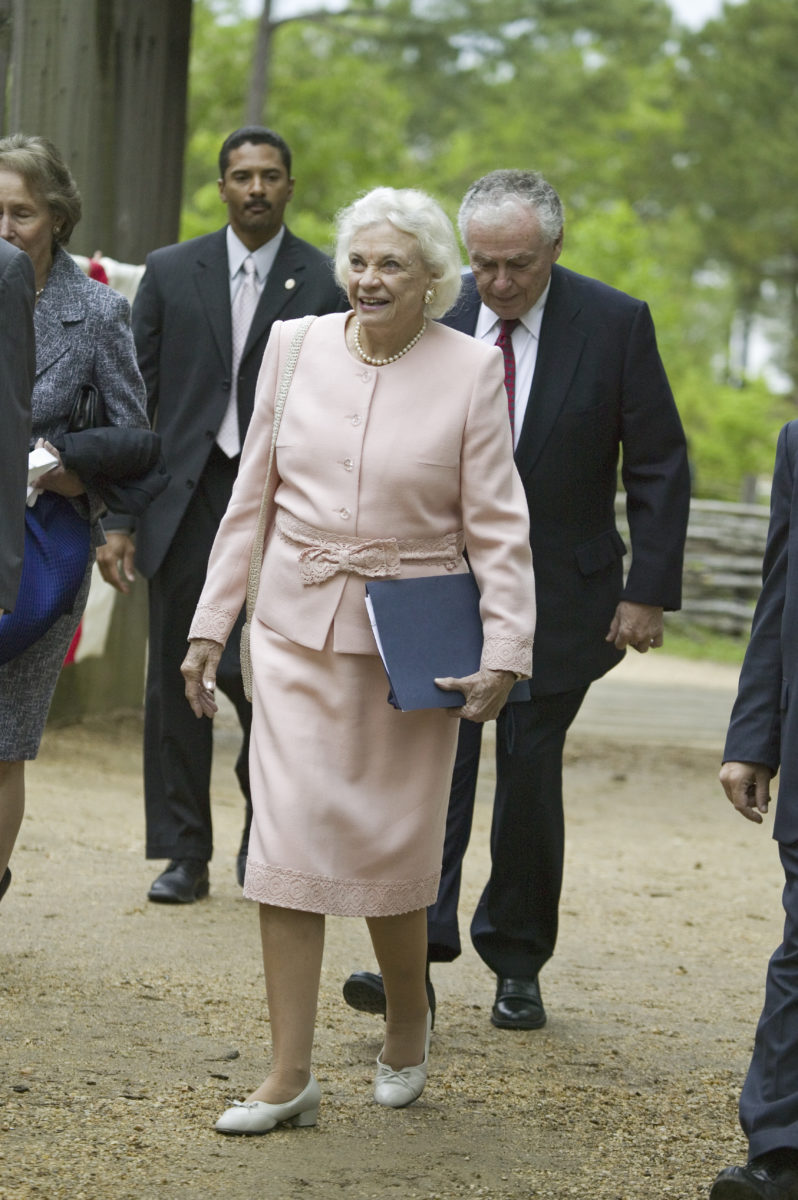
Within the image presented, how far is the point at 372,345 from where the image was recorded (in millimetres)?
3520

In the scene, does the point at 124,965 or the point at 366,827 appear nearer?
the point at 366,827

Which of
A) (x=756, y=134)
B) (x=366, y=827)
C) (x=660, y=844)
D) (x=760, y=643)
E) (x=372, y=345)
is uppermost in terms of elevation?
(x=756, y=134)

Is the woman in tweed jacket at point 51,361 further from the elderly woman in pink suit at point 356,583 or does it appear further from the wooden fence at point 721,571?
the wooden fence at point 721,571

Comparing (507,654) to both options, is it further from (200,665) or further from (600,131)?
(600,131)

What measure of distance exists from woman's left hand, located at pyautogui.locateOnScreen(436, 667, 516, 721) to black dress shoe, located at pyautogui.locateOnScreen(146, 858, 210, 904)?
2.23 m

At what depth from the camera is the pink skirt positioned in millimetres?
3377

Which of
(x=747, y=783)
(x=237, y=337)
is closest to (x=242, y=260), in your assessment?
(x=237, y=337)

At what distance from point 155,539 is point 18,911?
119cm

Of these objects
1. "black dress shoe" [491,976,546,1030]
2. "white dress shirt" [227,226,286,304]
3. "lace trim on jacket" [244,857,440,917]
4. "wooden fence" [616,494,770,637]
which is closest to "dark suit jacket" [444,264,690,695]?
"black dress shoe" [491,976,546,1030]

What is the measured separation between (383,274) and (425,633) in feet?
2.30

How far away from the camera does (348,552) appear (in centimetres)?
341

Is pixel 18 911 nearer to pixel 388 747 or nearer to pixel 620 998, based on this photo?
pixel 620 998

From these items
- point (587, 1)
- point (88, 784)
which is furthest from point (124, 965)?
point (587, 1)

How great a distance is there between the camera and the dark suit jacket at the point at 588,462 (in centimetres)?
437
